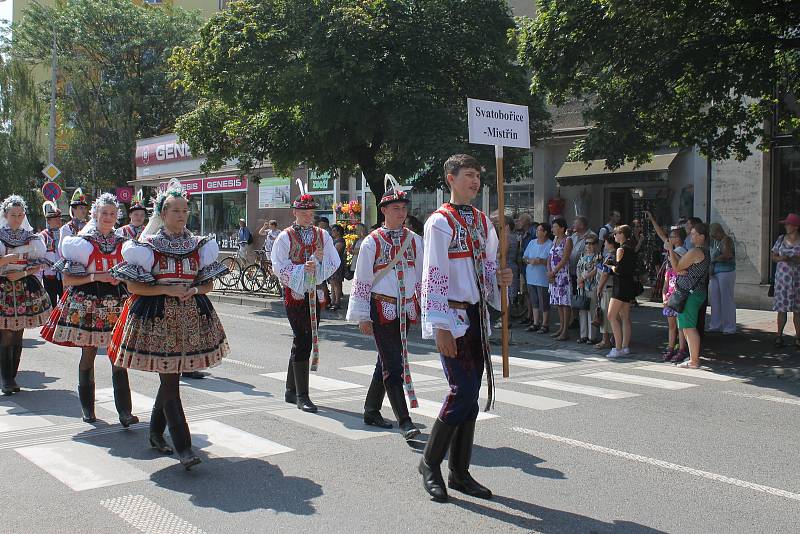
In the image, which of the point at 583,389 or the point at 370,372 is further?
the point at 370,372

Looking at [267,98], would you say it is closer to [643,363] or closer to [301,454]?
[643,363]

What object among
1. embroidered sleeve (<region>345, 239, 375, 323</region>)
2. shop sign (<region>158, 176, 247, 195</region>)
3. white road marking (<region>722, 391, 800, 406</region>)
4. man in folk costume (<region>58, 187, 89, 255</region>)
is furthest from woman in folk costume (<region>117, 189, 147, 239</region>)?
shop sign (<region>158, 176, 247, 195</region>)

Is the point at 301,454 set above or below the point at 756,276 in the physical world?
below

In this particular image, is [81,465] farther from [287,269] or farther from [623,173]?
[623,173]

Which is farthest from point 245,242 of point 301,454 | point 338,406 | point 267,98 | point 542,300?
point 301,454

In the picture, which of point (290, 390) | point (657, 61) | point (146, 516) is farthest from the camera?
point (657, 61)

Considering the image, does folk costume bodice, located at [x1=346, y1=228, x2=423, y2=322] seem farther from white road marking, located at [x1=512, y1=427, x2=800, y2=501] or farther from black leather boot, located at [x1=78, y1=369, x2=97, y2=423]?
black leather boot, located at [x1=78, y1=369, x2=97, y2=423]

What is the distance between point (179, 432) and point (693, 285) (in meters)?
7.28

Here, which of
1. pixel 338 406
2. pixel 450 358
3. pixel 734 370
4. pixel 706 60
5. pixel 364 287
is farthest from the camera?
pixel 706 60

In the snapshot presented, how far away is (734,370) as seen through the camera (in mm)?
10398

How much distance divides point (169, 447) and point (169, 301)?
4.00ft

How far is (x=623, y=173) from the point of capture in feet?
63.3

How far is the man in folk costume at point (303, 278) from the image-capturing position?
7.57 metres

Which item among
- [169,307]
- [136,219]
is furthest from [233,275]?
[169,307]
